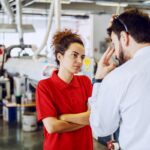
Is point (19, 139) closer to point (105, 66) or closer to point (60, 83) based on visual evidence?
point (60, 83)

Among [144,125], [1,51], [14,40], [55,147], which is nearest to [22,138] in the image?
[1,51]

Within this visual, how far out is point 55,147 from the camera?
58.4 inches

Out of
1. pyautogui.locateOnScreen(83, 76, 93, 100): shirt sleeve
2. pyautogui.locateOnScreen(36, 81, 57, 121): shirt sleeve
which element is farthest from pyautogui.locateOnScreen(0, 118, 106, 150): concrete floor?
pyautogui.locateOnScreen(36, 81, 57, 121): shirt sleeve

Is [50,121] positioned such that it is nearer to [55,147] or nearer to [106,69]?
[55,147]

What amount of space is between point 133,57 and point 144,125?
255mm

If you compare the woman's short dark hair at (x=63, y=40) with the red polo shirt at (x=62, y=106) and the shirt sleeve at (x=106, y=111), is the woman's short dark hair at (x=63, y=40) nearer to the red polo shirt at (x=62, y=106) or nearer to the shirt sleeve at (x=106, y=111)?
the red polo shirt at (x=62, y=106)

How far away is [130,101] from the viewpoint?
1.01 metres

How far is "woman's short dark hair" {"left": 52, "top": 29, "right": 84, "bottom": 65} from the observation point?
5.24 feet

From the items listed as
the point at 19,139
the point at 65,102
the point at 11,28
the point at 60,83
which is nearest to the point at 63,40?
the point at 60,83

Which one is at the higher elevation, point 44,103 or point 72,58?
point 72,58

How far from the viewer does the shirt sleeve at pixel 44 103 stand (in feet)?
4.86

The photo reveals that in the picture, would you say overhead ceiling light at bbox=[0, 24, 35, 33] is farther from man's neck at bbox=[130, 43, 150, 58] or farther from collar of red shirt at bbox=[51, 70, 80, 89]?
man's neck at bbox=[130, 43, 150, 58]

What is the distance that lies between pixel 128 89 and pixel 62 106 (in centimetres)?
60

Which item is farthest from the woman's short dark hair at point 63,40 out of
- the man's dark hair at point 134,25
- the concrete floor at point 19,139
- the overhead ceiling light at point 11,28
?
the concrete floor at point 19,139
